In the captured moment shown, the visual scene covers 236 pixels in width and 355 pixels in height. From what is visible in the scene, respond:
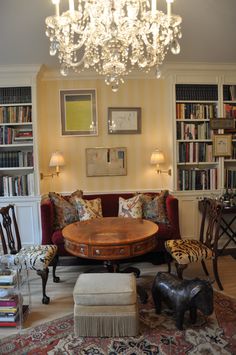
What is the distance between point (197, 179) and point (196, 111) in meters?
1.01

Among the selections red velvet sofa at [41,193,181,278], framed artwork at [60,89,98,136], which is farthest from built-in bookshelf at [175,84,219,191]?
framed artwork at [60,89,98,136]

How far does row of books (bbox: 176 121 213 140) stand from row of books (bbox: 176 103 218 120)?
0.34ft

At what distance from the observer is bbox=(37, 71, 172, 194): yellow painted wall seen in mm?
4262

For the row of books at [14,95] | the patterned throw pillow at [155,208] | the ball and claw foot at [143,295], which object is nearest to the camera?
the ball and claw foot at [143,295]

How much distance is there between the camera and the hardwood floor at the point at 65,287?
2490mm

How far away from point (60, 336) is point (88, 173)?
2.51m

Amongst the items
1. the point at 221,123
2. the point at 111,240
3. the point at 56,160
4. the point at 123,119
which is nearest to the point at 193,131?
the point at 221,123

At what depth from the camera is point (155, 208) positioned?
3.80m

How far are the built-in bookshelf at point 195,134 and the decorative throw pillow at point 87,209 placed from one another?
4.12 ft

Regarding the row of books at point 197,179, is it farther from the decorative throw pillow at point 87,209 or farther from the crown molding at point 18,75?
the crown molding at point 18,75

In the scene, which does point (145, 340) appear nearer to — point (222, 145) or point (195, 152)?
point (195, 152)

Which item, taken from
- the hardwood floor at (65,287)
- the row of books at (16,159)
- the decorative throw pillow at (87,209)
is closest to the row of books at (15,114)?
the row of books at (16,159)

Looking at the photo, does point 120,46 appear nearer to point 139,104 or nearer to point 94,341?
point 139,104

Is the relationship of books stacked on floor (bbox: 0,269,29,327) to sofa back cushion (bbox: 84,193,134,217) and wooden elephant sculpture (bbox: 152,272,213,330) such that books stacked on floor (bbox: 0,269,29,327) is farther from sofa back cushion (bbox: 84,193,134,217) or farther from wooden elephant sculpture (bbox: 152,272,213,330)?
sofa back cushion (bbox: 84,193,134,217)
